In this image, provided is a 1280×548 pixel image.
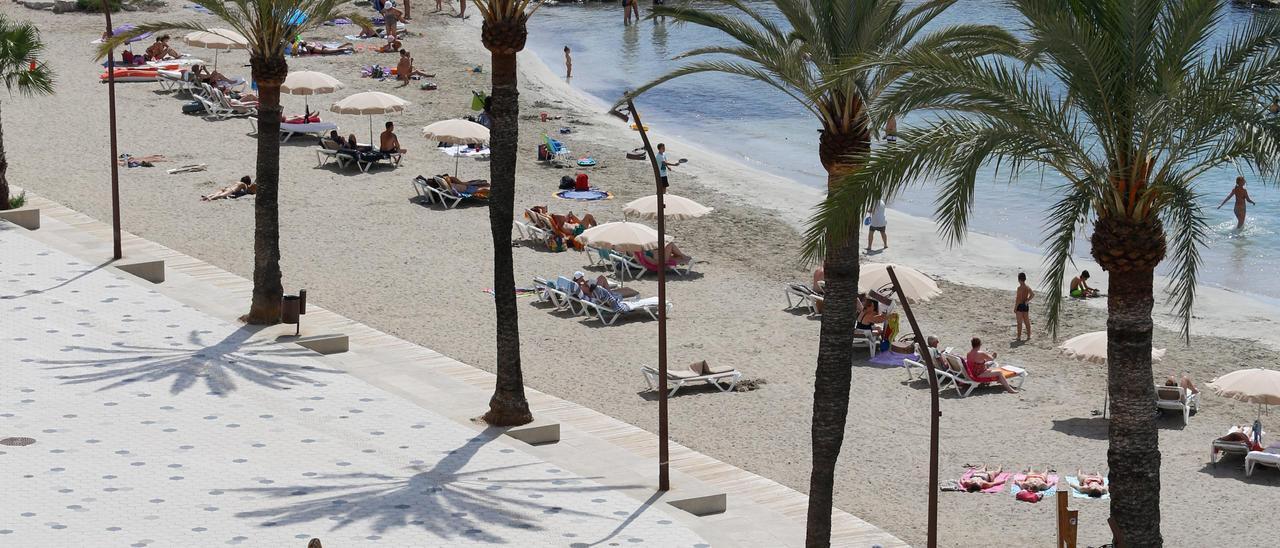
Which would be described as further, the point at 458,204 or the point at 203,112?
the point at 203,112

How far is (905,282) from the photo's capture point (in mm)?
24516

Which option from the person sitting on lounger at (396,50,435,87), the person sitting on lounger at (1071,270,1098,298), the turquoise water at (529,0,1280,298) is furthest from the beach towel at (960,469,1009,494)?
the person sitting on lounger at (396,50,435,87)

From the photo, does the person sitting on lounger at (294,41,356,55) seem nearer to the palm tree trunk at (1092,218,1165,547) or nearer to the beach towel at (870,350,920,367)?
the beach towel at (870,350,920,367)

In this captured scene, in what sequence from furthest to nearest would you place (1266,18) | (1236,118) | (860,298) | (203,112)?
1. (203,112)
2. (860,298)
3. (1266,18)
4. (1236,118)

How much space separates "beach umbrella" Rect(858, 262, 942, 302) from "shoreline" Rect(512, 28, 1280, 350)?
8.85ft

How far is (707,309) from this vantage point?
26.3 m

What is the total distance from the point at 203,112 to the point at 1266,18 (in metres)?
32.6

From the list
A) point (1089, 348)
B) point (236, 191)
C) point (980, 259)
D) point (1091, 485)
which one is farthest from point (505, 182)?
point (980, 259)

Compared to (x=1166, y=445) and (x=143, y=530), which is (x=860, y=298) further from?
(x=143, y=530)

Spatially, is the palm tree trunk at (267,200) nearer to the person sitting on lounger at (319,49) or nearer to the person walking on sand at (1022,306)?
the person walking on sand at (1022,306)

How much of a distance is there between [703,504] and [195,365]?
6.76 metres

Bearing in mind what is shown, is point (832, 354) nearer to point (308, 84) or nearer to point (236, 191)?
point (236, 191)

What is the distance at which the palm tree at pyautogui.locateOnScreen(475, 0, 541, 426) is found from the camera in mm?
17672

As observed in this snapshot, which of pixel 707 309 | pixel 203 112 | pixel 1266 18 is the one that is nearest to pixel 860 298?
pixel 707 309
